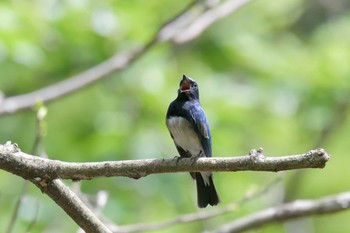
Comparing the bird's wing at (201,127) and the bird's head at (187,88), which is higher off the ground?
the bird's head at (187,88)

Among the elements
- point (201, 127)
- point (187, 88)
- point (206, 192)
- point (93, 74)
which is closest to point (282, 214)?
point (206, 192)

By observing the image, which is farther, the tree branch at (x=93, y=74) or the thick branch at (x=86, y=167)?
the tree branch at (x=93, y=74)

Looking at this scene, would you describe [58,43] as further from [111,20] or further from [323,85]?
[323,85]

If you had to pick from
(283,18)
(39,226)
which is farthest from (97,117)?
(283,18)

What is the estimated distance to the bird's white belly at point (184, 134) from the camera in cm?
495

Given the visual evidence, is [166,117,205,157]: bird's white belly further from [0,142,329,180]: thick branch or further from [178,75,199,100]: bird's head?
[0,142,329,180]: thick branch

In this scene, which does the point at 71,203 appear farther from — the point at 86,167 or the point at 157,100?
the point at 157,100

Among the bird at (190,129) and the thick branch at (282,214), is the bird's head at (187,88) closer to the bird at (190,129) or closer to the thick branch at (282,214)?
the bird at (190,129)

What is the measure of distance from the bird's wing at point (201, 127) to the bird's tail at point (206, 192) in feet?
0.91

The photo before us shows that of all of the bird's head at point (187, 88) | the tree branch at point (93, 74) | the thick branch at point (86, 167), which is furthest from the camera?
the tree branch at point (93, 74)

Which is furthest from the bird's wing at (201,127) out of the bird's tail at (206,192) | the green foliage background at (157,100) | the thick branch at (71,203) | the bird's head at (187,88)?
the thick branch at (71,203)

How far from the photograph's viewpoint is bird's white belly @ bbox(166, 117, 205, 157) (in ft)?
16.3

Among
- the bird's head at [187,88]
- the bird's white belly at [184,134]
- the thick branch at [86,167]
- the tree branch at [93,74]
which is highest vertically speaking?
the tree branch at [93,74]

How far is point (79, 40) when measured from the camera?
19.7 ft
